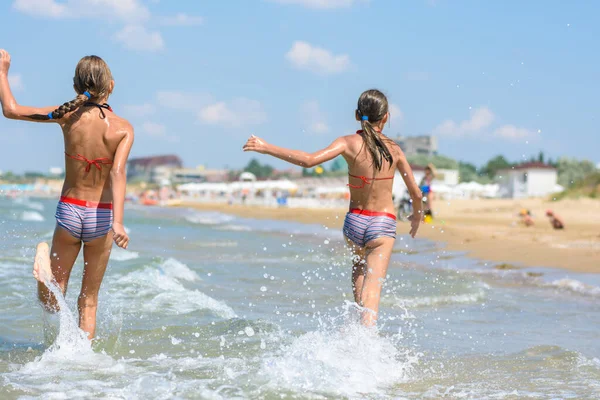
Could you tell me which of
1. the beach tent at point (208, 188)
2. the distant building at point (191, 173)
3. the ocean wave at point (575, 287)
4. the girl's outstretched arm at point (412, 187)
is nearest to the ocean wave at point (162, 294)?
the girl's outstretched arm at point (412, 187)

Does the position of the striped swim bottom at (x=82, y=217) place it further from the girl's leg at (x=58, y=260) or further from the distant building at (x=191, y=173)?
the distant building at (x=191, y=173)

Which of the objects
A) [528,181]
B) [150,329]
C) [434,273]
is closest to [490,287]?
[434,273]

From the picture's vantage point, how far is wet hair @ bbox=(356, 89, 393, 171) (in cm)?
514

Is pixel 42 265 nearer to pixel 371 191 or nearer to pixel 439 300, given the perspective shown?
pixel 371 191

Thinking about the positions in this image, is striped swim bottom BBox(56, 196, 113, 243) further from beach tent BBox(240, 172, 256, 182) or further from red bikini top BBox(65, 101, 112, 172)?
beach tent BBox(240, 172, 256, 182)

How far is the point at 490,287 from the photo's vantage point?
9867 millimetres

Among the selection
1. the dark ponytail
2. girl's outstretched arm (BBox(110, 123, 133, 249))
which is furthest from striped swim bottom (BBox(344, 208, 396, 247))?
the dark ponytail

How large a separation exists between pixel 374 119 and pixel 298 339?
164 cm

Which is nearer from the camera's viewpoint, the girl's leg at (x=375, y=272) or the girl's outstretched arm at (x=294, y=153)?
the girl's outstretched arm at (x=294, y=153)

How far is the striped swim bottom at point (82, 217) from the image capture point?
466 centimetres

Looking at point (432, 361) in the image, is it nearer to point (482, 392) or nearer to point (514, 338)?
point (482, 392)

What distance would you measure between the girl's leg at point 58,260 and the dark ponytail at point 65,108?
703 millimetres

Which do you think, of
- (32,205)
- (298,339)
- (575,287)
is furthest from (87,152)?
(32,205)

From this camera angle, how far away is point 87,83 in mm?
4652
